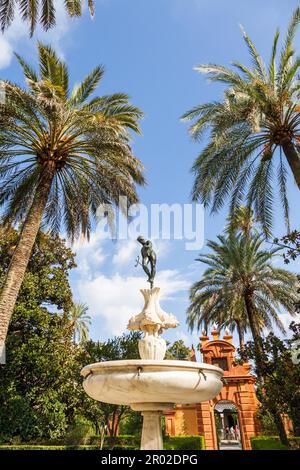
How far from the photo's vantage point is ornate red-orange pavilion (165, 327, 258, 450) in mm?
23641

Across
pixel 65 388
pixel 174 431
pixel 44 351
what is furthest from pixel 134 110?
pixel 174 431

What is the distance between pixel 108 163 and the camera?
12.8 metres

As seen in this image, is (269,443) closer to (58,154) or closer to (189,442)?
(189,442)

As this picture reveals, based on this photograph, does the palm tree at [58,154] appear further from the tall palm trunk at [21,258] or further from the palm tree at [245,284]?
the palm tree at [245,284]

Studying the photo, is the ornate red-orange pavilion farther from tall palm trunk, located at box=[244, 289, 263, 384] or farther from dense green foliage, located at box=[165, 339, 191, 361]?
dense green foliage, located at box=[165, 339, 191, 361]

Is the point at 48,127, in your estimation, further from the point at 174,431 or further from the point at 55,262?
the point at 174,431

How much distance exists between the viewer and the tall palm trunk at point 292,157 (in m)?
11.3

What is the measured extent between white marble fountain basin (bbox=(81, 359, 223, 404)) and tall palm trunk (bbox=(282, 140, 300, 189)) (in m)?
7.01

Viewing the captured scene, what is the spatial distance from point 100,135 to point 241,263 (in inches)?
434

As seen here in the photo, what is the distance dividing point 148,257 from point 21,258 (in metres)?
3.94
